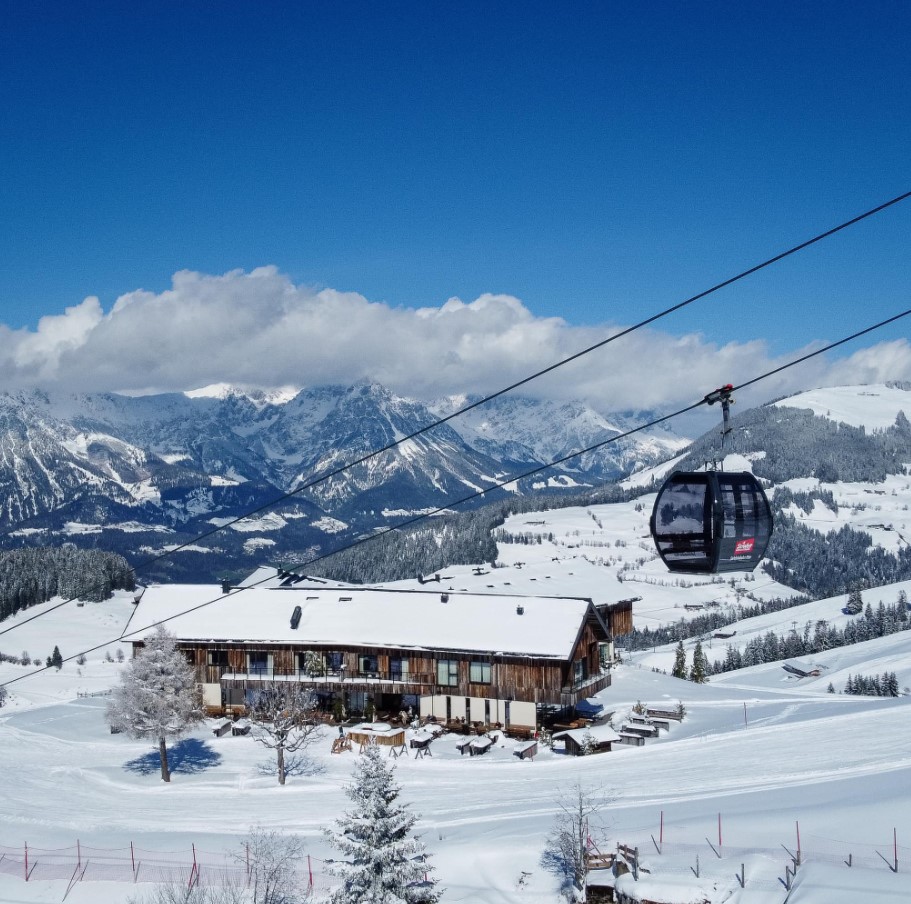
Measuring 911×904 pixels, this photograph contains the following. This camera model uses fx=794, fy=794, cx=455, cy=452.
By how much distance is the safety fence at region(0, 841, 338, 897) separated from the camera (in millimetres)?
24812

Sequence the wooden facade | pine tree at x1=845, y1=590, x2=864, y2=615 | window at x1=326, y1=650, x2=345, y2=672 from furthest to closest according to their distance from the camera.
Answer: pine tree at x1=845, y1=590, x2=864, y2=615, window at x1=326, y1=650, x2=345, y2=672, the wooden facade

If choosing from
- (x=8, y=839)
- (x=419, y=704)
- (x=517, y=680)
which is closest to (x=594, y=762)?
(x=517, y=680)

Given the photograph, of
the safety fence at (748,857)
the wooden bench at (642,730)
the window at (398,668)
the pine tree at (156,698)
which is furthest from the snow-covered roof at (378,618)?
the safety fence at (748,857)

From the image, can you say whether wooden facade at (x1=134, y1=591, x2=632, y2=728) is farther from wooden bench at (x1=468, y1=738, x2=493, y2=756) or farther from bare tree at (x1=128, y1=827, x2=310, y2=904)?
bare tree at (x1=128, y1=827, x2=310, y2=904)

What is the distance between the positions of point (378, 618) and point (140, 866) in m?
32.2

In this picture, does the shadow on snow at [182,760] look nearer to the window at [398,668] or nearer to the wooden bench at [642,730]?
the window at [398,668]

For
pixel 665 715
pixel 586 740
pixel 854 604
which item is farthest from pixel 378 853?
pixel 854 604

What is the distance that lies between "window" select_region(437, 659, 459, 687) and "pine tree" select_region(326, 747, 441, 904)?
31.9 meters

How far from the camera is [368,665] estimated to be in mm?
55938

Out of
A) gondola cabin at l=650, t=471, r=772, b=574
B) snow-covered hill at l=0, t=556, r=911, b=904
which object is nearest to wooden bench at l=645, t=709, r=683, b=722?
snow-covered hill at l=0, t=556, r=911, b=904

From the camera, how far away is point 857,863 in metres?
23.5

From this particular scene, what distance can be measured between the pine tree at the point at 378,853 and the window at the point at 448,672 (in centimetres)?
3194

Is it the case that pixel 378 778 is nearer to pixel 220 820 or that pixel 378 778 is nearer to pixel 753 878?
pixel 753 878

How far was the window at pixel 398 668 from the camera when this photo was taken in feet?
181
